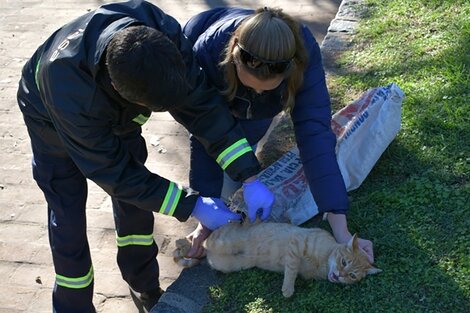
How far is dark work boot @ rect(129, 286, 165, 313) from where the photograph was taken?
396 cm

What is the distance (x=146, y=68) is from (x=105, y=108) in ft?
1.39

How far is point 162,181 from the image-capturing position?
3.29 metres

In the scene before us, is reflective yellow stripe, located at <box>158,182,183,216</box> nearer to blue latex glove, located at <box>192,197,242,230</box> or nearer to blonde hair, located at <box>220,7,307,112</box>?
blue latex glove, located at <box>192,197,242,230</box>

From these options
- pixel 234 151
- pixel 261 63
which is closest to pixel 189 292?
pixel 234 151

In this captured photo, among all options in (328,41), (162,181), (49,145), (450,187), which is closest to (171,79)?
(162,181)

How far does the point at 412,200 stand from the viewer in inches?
152

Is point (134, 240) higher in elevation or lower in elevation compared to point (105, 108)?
lower

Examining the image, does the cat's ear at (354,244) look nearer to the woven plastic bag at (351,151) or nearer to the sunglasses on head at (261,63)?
the woven plastic bag at (351,151)

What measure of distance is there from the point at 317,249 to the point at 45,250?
1.89 metres

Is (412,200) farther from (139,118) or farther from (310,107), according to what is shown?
(139,118)

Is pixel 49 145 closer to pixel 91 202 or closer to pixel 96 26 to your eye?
pixel 96 26

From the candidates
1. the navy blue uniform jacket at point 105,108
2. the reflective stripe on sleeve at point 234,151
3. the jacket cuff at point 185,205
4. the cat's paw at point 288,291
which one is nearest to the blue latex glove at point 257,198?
the navy blue uniform jacket at point 105,108

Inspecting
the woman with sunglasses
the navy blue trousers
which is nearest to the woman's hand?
the woman with sunglasses

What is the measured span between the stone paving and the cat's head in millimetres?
812
